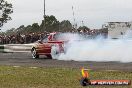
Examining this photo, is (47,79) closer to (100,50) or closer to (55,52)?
(100,50)

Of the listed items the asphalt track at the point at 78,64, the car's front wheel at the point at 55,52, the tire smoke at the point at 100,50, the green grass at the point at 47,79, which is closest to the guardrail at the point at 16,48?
the car's front wheel at the point at 55,52

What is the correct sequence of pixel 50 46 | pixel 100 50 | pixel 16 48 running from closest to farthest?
pixel 100 50, pixel 50 46, pixel 16 48

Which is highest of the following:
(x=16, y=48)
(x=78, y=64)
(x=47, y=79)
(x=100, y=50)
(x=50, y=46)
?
(x=50, y=46)

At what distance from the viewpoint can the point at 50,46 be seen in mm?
24656

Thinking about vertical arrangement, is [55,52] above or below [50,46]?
below

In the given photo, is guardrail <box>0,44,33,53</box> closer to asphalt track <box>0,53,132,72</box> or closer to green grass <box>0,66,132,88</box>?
asphalt track <box>0,53,132,72</box>

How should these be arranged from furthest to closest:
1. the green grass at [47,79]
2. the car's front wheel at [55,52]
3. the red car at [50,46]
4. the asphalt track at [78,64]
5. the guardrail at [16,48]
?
the guardrail at [16,48] < the car's front wheel at [55,52] < the red car at [50,46] < the asphalt track at [78,64] < the green grass at [47,79]

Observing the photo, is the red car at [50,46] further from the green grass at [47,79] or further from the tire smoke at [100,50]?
the green grass at [47,79]

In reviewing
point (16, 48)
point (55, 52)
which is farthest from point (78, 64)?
point (16, 48)

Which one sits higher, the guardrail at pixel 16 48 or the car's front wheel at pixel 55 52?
the car's front wheel at pixel 55 52

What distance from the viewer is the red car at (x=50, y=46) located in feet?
78.4

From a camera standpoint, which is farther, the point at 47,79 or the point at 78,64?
the point at 78,64

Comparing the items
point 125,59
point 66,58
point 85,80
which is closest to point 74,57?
point 66,58

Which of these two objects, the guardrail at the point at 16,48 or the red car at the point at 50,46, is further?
the guardrail at the point at 16,48
